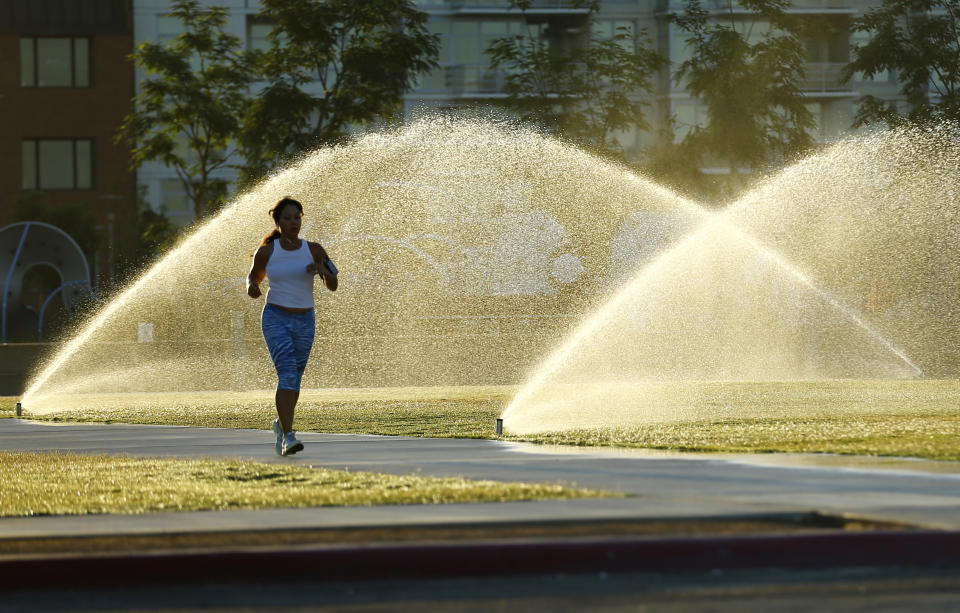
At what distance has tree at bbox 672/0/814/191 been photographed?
39.2 meters

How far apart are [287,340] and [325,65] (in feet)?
84.1

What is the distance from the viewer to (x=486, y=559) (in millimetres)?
7184

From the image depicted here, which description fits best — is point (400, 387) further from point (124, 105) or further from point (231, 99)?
point (124, 105)

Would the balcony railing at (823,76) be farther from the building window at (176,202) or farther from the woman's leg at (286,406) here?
the woman's leg at (286,406)

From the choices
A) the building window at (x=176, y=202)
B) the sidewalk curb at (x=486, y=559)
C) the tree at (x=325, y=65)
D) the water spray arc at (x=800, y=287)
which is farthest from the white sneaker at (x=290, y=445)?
the building window at (x=176, y=202)

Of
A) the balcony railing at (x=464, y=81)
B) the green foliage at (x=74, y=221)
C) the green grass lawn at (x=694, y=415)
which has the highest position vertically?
the balcony railing at (x=464, y=81)

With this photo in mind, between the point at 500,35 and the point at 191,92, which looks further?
the point at 500,35

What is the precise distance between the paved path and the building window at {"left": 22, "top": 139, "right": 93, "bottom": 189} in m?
49.0

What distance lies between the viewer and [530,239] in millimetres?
45500

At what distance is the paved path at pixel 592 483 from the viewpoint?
26.5ft

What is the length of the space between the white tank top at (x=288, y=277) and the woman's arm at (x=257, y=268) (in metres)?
0.05

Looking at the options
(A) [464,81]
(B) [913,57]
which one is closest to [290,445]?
(B) [913,57]

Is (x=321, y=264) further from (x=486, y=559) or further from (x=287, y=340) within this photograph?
(x=486, y=559)

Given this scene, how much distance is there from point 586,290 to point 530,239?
274 inches
